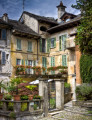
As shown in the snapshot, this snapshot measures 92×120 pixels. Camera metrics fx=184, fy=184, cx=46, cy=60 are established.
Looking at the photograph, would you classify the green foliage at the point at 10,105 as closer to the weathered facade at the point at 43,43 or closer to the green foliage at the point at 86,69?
the green foliage at the point at 86,69

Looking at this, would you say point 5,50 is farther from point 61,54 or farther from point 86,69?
point 86,69

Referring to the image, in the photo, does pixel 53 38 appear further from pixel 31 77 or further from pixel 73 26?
pixel 31 77

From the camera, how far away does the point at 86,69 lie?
1911cm

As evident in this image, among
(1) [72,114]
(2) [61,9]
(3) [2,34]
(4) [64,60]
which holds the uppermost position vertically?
(2) [61,9]

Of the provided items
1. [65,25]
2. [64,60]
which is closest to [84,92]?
[64,60]

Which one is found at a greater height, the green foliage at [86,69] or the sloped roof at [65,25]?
the sloped roof at [65,25]

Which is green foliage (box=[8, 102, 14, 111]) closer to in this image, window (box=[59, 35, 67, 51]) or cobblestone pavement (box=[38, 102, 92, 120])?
cobblestone pavement (box=[38, 102, 92, 120])

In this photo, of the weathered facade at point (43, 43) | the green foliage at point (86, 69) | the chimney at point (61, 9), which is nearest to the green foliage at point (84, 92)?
the green foliage at point (86, 69)

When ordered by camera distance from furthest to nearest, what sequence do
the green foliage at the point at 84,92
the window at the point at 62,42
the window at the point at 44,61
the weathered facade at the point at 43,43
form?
the window at the point at 44,61
the window at the point at 62,42
the weathered facade at the point at 43,43
the green foliage at the point at 84,92

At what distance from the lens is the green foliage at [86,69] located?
18734mm

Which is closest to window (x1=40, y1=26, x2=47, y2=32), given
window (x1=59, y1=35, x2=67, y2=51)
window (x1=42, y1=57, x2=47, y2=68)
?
window (x1=59, y1=35, x2=67, y2=51)

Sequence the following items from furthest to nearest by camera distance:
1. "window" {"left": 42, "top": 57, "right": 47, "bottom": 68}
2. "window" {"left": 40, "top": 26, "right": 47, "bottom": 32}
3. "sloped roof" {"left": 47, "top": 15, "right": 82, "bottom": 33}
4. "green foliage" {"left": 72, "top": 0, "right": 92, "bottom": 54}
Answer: "window" {"left": 40, "top": 26, "right": 47, "bottom": 32}
"window" {"left": 42, "top": 57, "right": 47, "bottom": 68}
"sloped roof" {"left": 47, "top": 15, "right": 82, "bottom": 33}
"green foliage" {"left": 72, "top": 0, "right": 92, "bottom": 54}

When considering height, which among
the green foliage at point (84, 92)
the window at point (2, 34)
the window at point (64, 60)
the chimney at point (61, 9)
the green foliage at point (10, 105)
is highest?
the chimney at point (61, 9)

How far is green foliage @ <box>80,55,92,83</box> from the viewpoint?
738 inches
